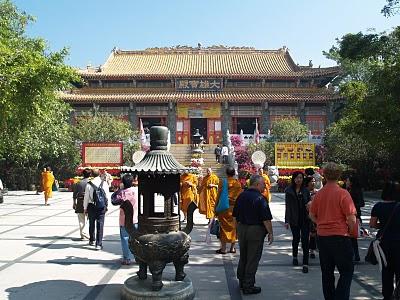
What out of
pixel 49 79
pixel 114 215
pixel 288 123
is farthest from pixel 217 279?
pixel 288 123

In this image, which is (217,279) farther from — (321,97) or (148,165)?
(321,97)

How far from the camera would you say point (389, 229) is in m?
4.18

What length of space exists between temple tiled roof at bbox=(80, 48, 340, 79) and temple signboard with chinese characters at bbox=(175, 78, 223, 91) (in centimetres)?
57

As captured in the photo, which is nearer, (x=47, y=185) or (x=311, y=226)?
(x=311, y=226)

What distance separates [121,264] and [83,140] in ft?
58.9

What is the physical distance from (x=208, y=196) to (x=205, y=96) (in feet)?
73.6

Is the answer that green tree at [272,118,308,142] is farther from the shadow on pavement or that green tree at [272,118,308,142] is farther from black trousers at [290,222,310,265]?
the shadow on pavement

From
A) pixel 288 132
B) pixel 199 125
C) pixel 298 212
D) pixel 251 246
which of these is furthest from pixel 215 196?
pixel 199 125

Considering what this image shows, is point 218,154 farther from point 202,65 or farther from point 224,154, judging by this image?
point 202,65

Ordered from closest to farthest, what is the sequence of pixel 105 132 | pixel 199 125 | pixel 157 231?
pixel 157 231 < pixel 105 132 < pixel 199 125

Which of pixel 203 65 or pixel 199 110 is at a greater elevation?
pixel 203 65

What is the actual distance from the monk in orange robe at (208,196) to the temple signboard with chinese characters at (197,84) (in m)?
23.3

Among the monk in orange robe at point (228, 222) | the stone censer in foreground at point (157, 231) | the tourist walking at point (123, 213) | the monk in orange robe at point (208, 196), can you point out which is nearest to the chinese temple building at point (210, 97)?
the monk in orange robe at point (208, 196)

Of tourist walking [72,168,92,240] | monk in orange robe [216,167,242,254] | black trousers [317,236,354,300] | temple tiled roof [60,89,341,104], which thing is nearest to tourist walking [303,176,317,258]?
monk in orange robe [216,167,242,254]
